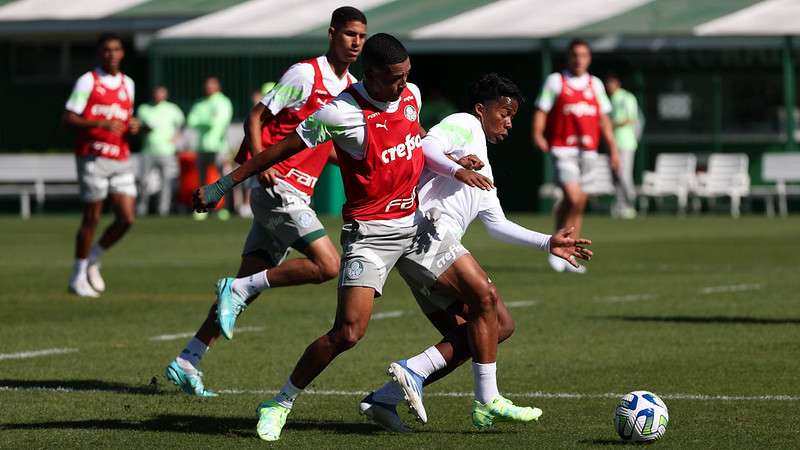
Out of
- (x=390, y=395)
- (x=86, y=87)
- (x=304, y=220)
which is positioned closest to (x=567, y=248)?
(x=390, y=395)

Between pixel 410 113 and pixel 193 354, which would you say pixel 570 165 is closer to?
pixel 193 354

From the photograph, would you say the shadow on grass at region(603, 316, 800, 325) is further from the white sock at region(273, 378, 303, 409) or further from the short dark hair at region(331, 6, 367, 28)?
the white sock at region(273, 378, 303, 409)

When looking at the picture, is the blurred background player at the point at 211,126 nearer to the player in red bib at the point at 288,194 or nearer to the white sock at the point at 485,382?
the player in red bib at the point at 288,194

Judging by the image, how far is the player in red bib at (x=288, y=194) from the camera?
394 inches

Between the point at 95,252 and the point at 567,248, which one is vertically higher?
the point at 567,248

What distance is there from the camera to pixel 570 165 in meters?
18.8

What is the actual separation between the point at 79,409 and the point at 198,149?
75.6 ft

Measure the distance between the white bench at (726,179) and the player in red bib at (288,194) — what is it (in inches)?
910

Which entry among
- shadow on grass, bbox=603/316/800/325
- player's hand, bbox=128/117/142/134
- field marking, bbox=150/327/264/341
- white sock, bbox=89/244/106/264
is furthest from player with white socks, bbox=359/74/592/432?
white sock, bbox=89/244/106/264

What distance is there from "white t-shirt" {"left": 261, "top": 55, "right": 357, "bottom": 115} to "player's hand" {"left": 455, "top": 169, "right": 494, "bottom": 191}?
8.07 feet

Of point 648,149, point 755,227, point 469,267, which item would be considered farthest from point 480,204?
point 648,149

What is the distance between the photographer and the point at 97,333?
43.1 feet

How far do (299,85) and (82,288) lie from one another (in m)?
6.29

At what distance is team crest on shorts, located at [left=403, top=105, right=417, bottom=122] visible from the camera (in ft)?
27.1
